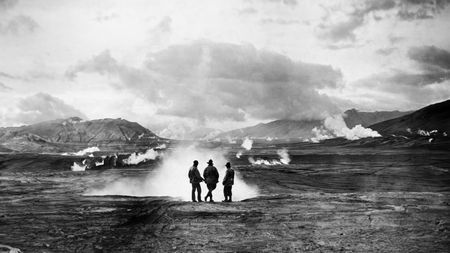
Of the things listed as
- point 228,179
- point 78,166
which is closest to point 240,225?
point 228,179

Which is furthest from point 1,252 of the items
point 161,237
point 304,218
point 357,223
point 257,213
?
point 357,223

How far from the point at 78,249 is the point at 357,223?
10.5 meters

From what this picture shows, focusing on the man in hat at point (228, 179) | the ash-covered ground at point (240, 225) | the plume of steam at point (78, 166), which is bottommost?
the ash-covered ground at point (240, 225)

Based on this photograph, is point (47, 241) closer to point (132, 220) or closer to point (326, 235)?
point (132, 220)

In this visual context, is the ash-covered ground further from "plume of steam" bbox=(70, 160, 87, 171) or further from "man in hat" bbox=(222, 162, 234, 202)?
"plume of steam" bbox=(70, 160, 87, 171)

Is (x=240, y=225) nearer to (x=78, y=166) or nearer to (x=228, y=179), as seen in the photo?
(x=228, y=179)

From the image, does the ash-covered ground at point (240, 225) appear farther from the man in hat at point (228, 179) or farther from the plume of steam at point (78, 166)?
the plume of steam at point (78, 166)

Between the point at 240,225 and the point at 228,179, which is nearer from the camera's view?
the point at 240,225

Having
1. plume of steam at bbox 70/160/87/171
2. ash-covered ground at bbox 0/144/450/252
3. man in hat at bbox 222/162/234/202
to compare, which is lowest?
ash-covered ground at bbox 0/144/450/252

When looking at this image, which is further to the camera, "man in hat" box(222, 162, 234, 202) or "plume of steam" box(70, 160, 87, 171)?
"plume of steam" box(70, 160, 87, 171)

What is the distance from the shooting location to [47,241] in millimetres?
12766

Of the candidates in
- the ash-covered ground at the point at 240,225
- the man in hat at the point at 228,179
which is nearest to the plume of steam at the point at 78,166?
the ash-covered ground at the point at 240,225

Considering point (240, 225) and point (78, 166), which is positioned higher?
point (78, 166)

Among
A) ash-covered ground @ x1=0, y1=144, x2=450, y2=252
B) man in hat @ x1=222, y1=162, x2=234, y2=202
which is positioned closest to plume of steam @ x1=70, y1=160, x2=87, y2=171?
ash-covered ground @ x1=0, y1=144, x2=450, y2=252
